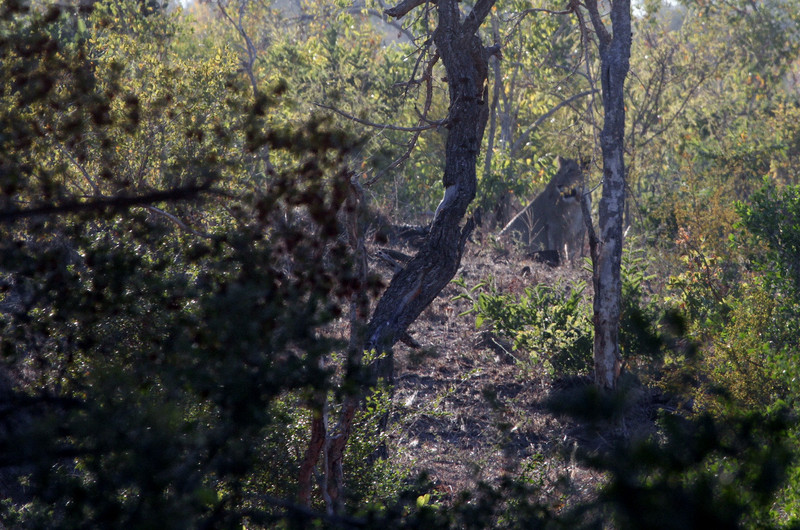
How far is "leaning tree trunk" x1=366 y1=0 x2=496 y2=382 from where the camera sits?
6840 millimetres

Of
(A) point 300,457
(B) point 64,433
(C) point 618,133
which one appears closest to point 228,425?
(B) point 64,433

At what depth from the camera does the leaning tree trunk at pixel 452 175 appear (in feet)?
22.4

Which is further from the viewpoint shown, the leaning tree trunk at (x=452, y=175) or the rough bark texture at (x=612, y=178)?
the rough bark texture at (x=612, y=178)

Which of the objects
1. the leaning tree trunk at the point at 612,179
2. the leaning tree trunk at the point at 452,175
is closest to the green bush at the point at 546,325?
the leaning tree trunk at the point at 612,179

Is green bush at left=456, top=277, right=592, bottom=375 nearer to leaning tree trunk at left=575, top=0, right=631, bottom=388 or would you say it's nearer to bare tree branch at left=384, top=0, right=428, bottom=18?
leaning tree trunk at left=575, top=0, right=631, bottom=388

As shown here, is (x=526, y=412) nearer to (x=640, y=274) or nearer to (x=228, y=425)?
(x=640, y=274)

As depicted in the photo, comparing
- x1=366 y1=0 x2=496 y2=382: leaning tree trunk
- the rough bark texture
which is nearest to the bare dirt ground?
Answer: x1=366 y1=0 x2=496 y2=382: leaning tree trunk

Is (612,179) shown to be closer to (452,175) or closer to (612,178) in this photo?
(612,178)

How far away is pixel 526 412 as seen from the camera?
8.57 metres

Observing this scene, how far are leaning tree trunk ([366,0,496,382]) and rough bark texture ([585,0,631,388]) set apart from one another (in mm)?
1207

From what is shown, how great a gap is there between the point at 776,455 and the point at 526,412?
6.08 m

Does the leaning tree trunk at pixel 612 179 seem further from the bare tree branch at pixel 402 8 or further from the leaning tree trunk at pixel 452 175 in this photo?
the bare tree branch at pixel 402 8

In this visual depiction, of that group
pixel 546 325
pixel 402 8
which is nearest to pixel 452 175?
pixel 402 8

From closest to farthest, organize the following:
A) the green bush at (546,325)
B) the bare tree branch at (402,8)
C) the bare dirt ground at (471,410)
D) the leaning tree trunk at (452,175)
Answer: the leaning tree trunk at (452,175)
the bare dirt ground at (471,410)
the bare tree branch at (402,8)
the green bush at (546,325)
